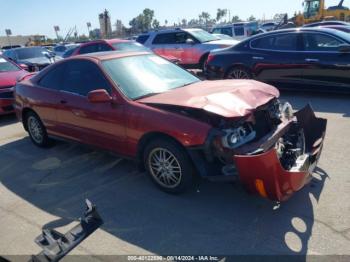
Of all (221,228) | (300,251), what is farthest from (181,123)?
(300,251)

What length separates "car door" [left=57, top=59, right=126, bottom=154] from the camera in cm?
444

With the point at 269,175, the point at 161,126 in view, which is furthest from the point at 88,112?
the point at 269,175

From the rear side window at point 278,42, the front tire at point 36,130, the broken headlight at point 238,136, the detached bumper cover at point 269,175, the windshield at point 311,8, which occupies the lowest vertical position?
the front tire at point 36,130

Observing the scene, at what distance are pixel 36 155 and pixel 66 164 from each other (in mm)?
846

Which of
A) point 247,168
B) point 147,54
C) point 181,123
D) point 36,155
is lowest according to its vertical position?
point 36,155

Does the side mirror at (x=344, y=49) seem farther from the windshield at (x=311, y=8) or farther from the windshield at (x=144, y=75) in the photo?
the windshield at (x=311, y=8)

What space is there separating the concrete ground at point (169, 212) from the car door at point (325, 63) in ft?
9.10

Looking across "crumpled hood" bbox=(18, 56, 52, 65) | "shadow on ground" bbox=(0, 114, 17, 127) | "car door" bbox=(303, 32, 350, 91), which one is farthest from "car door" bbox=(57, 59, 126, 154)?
"crumpled hood" bbox=(18, 56, 52, 65)

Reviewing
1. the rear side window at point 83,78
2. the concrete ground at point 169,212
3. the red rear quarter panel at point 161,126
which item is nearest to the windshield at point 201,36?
the rear side window at point 83,78

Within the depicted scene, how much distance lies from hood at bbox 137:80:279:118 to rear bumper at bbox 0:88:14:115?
5.45 metres

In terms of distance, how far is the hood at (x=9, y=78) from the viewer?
8576 mm

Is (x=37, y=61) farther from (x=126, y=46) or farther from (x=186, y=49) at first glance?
(x=186, y=49)

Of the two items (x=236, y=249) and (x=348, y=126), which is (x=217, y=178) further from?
(x=348, y=126)

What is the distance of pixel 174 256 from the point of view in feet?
10.1
